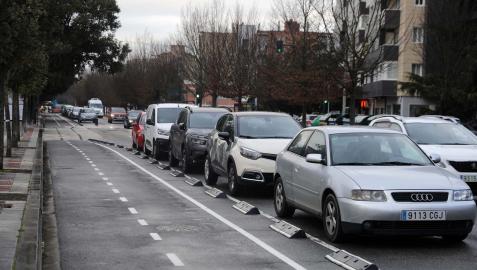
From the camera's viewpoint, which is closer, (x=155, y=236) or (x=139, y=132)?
(x=155, y=236)

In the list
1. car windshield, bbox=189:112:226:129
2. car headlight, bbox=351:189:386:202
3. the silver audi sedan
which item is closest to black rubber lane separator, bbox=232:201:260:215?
the silver audi sedan

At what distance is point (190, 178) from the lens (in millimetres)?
17578

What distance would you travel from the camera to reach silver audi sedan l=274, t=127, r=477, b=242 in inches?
325

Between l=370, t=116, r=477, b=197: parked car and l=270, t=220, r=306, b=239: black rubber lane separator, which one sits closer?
l=270, t=220, r=306, b=239: black rubber lane separator

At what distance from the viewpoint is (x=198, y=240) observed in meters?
9.09

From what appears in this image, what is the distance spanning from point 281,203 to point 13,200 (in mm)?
4433

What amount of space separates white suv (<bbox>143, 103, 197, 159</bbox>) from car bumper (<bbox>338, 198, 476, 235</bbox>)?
15029 mm

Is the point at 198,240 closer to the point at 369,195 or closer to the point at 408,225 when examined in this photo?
the point at 369,195

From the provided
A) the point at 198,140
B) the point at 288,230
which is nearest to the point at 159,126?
the point at 198,140

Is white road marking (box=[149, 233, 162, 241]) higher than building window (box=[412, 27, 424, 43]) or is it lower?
lower

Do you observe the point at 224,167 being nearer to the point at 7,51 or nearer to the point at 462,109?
the point at 7,51

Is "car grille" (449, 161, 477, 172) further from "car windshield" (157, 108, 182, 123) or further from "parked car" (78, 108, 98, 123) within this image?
"parked car" (78, 108, 98, 123)

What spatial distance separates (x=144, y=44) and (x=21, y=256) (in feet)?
300

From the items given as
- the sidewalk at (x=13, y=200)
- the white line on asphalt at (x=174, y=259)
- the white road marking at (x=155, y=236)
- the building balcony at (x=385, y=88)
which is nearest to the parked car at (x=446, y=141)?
the white road marking at (x=155, y=236)
